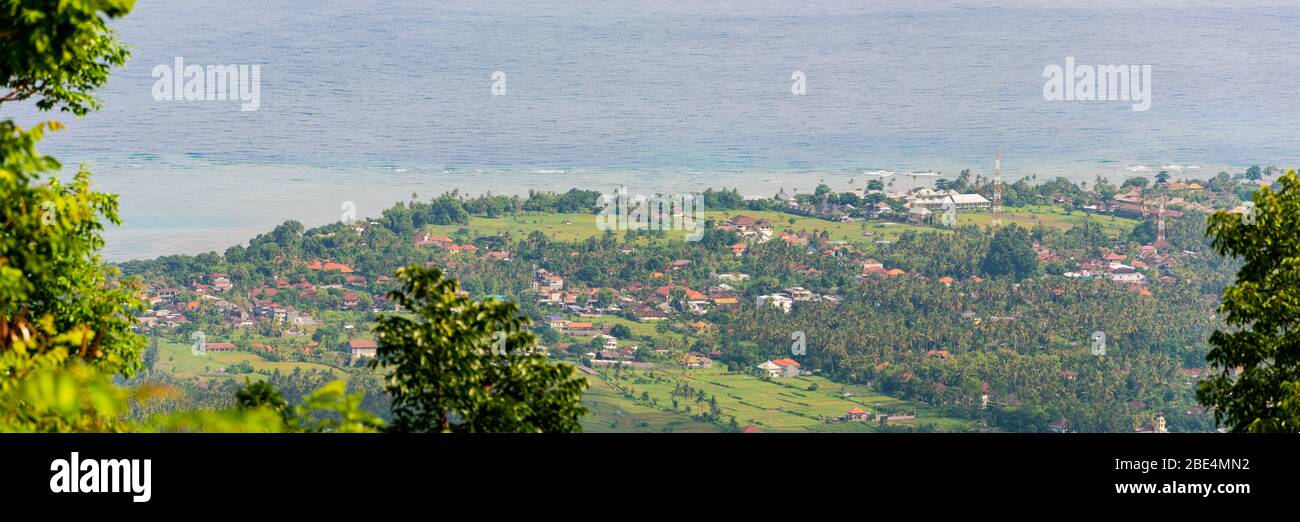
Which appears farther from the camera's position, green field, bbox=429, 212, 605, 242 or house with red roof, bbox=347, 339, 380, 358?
green field, bbox=429, 212, 605, 242

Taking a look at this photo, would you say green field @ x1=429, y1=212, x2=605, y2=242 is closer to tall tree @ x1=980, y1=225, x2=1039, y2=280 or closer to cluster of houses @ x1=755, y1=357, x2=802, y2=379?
cluster of houses @ x1=755, y1=357, x2=802, y2=379

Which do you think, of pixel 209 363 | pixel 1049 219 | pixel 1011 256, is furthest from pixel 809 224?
pixel 209 363

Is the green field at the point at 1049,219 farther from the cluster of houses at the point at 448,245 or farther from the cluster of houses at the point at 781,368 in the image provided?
the cluster of houses at the point at 448,245

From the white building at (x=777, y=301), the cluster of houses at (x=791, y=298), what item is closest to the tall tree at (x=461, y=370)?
the white building at (x=777, y=301)

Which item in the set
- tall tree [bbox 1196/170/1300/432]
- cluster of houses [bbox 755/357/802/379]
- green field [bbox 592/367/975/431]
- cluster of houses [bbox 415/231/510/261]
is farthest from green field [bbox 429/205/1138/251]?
tall tree [bbox 1196/170/1300/432]

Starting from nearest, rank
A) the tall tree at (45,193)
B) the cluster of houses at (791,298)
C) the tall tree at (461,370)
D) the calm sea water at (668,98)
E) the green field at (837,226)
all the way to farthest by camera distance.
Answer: the tall tree at (45,193)
the tall tree at (461,370)
the cluster of houses at (791,298)
the green field at (837,226)
the calm sea water at (668,98)

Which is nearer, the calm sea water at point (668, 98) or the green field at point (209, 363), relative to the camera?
the green field at point (209, 363)
